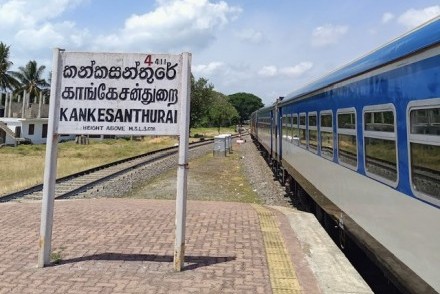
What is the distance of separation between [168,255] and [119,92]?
2.15 m

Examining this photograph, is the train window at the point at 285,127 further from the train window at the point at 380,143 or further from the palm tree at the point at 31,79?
the palm tree at the point at 31,79

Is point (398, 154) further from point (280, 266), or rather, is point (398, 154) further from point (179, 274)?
point (179, 274)

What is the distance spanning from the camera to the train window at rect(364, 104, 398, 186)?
13.9 ft

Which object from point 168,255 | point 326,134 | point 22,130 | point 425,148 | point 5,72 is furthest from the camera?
point 5,72

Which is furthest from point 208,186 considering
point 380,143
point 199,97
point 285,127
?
point 199,97

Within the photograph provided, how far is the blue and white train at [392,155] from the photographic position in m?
3.45

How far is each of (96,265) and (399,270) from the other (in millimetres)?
3325

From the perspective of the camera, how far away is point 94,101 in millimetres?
5457

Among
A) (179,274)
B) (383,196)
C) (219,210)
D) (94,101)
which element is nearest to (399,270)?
(383,196)

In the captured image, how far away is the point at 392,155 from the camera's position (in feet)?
13.9

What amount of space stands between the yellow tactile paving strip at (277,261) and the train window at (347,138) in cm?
146

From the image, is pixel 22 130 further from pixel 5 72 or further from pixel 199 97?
pixel 199 97

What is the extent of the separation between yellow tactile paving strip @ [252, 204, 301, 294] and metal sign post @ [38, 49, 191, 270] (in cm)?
128

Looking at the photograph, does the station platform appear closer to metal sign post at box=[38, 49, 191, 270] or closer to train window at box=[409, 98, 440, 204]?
metal sign post at box=[38, 49, 191, 270]
